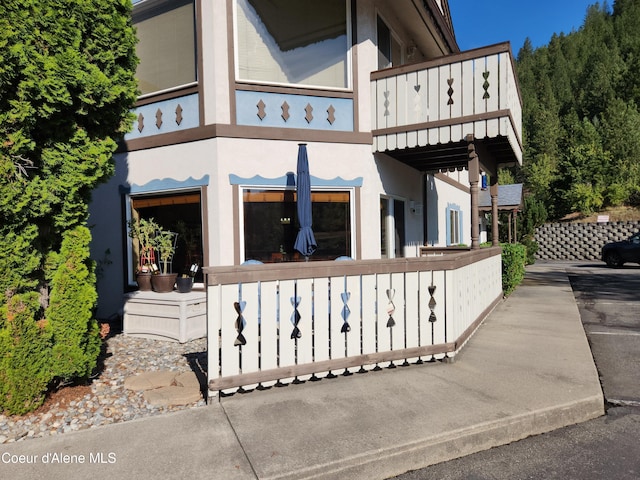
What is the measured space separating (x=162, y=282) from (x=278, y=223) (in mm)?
2064

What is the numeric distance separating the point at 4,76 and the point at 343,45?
18.9 ft

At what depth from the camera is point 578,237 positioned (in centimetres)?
2630

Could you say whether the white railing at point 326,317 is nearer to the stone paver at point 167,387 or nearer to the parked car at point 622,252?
the stone paver at point 167,387

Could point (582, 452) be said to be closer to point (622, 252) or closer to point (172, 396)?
point (172, 396)

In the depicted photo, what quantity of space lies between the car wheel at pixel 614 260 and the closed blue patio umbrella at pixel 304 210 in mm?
18740

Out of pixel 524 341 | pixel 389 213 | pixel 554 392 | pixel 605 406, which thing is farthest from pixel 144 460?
pixel 389 213

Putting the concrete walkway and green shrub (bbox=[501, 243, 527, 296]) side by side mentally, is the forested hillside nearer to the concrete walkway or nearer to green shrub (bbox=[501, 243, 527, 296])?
green shrub (bbox=[501, 243, 527, 296])

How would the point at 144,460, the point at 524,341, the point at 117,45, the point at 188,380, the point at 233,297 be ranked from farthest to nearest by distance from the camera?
1. the point at 524,341
2. the point at 188,380
3. the point at 117,45
4. the point at 233,297
5. the point at 144,460

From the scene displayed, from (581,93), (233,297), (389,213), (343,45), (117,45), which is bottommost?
(233,297)

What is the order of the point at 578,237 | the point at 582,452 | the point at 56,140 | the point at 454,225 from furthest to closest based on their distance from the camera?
the point at 578,237 < the point at 454,225 < the point at 56,140 < the point at 582,452

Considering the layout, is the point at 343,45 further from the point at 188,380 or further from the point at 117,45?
the point at 188,380

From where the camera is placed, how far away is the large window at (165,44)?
7285mm

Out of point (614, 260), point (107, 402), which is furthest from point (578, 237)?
point (107, 402)

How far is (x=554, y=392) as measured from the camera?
12.7ft
